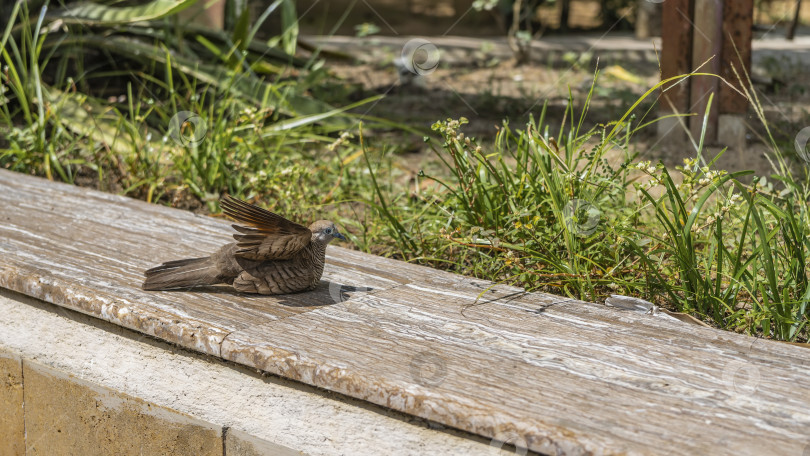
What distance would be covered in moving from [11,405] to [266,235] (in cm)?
84

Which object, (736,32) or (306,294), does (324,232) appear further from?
Answer: (736,32)

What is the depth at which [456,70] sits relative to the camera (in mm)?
6203

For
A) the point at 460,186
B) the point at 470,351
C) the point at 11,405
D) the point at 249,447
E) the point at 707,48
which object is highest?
the point at 707,48

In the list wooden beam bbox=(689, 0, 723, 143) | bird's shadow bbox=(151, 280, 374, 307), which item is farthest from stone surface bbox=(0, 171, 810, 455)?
wooden beam bbox=(689, 0, 723, 143)

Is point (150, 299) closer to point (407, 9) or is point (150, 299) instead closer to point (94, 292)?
point (94, 292)

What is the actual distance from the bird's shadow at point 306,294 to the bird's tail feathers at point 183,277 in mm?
30

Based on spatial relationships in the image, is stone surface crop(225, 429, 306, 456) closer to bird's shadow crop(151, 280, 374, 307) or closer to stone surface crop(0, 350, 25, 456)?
bird's shadow crop(151, 280, 374, 307)

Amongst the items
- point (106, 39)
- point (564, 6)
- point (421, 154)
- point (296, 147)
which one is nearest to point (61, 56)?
point (106, 39)

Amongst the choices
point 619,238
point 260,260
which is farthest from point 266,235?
point 619,238

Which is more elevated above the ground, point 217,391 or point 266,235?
point 266,235

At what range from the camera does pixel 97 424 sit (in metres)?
2.00

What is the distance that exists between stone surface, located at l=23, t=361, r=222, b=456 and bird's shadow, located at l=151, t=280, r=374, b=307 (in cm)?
33

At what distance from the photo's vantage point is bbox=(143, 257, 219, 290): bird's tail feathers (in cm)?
213

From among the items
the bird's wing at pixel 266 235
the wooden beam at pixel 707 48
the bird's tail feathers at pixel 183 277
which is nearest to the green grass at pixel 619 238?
the bird's wing at pixel 266 235
